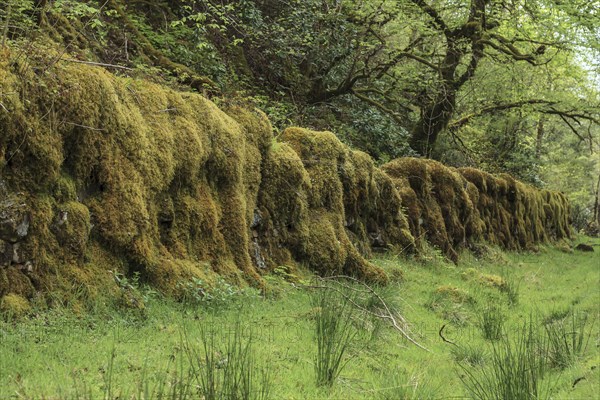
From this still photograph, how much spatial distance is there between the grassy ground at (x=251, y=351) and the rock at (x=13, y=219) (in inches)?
22.8

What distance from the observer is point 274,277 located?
20.8 ft

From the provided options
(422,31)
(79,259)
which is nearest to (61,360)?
(79,259)

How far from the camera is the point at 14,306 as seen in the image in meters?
3.60

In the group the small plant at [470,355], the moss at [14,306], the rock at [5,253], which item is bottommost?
the small plant at [470,355]

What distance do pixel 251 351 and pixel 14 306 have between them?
1587 millimetres

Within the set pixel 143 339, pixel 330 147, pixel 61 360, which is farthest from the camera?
pixel 330 147

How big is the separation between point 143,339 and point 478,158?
17563 mm

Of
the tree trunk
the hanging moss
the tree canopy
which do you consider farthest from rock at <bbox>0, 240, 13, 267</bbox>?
the tree trunk

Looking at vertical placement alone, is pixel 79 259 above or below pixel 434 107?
below

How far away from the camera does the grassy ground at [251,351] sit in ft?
9.79

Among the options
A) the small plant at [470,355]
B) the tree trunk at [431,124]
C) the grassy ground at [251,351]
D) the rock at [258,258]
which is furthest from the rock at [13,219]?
the tree trunk at [431,124]

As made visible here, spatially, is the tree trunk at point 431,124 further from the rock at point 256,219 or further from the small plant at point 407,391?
the small plant at point 407,391

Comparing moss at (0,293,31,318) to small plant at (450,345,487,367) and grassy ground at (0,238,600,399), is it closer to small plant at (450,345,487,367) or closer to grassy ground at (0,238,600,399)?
grassy ground at (0,238,600,399)

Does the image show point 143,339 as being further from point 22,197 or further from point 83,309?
point 22,197
